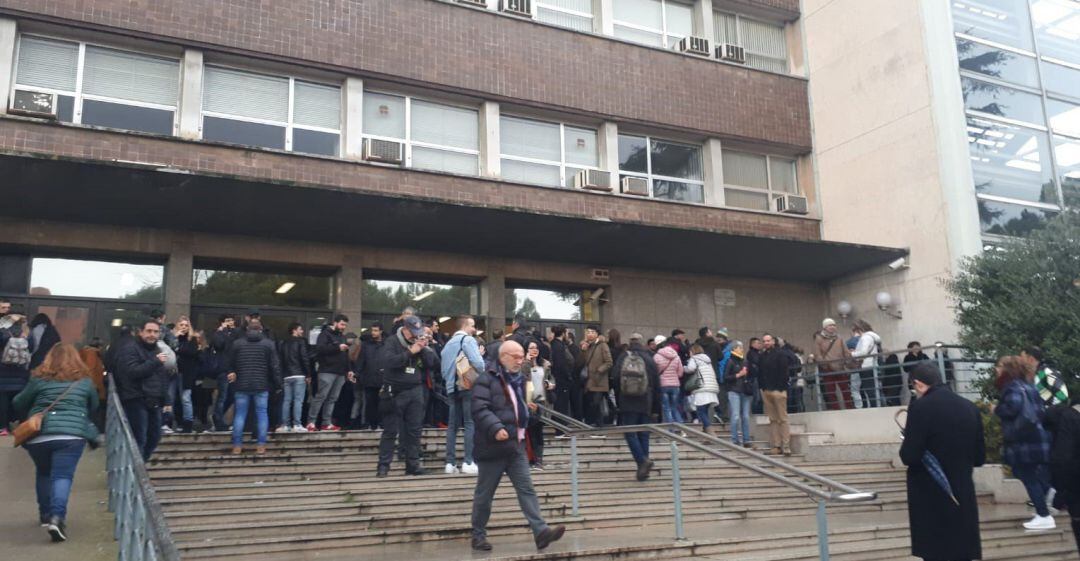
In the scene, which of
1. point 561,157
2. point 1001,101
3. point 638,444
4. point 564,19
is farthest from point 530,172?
point 1001,101

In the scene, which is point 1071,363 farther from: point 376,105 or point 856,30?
point 376,105

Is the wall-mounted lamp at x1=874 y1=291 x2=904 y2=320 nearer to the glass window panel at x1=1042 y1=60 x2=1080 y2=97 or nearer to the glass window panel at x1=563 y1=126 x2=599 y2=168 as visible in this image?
the glass window panel at x1=1042 y1=60 x2=1080 y2=97

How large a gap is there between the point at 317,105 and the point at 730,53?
9130 millimetres

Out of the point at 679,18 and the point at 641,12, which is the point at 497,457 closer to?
the point at 641,12

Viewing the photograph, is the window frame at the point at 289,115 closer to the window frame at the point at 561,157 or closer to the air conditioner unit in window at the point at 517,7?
the window frame at the point at 561,157

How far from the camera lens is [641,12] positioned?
744 inches

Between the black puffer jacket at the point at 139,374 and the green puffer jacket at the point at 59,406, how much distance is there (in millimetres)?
929

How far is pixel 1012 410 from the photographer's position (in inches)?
344

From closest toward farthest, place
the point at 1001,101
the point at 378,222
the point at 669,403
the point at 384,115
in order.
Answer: the point at 669,403, the point at 378,222, the point at 384,115, the point at 1001,101

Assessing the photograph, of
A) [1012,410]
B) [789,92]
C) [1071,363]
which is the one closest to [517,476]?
[1012,410]

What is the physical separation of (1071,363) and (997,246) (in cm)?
445

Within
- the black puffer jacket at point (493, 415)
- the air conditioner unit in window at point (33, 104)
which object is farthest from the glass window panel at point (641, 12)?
the black puffer jacket at point (493, 415)

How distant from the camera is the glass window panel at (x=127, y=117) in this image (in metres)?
13.5

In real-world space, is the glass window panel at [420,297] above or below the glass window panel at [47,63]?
below
